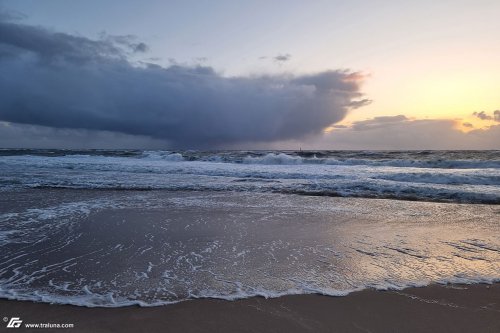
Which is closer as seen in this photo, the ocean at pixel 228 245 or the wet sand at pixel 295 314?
the wet sand at pixel 295 314

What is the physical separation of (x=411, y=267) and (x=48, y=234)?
616cm

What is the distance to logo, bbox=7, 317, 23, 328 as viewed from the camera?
123 inches

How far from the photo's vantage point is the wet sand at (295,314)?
3152 millimetres

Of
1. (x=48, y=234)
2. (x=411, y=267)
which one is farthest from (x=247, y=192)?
(x=411, y=267)

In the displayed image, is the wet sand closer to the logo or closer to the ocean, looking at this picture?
the logo

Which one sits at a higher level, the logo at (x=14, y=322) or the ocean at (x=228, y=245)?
the ocean at (x=228, y=245)

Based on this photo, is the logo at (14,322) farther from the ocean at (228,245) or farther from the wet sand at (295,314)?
the ocean at (228,245)

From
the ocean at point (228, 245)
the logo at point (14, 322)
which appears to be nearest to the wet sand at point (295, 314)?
the logo at point (14, 322)

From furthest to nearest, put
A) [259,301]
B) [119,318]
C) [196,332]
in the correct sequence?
[259,301] → [119,318] → [196,332]

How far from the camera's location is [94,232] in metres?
6.52

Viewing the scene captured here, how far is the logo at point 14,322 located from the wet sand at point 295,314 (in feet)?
0.15

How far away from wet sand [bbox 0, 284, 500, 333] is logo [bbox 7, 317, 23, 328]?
0.05m

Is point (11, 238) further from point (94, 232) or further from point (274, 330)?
point (274, 330)

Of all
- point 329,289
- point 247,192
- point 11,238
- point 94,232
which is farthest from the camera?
point 247,192
